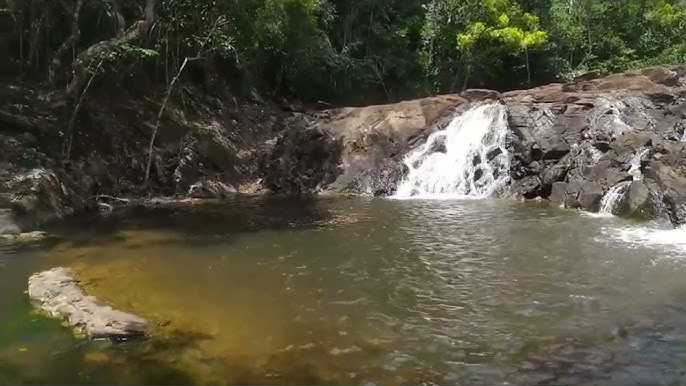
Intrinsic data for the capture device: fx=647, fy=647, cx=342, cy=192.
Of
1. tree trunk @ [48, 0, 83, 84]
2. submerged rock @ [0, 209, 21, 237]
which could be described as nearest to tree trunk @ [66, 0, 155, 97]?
tree trunk @ [48, 0, 83, 84]

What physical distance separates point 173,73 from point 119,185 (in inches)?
177

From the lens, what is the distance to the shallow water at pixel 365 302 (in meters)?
5.59

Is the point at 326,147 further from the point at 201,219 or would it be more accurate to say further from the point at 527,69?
the point at 527,69

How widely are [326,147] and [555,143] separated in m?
6.25

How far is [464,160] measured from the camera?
57.3ft

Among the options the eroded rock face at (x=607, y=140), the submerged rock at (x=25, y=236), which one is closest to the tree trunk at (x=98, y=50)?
the submerged rock at (x=25, y=236)

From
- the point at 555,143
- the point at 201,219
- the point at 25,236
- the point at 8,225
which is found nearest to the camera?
the point at 25,236

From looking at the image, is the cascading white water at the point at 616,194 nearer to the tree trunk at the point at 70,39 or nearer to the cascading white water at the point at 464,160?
the cascading white water at the point at 464,160

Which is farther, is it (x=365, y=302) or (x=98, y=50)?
(x=98, y=50)

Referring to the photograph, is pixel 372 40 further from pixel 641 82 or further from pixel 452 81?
pixel 641 82

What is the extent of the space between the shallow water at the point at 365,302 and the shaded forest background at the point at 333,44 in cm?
581

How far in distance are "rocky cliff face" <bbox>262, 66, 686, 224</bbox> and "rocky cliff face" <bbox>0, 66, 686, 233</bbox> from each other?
0.04 meters

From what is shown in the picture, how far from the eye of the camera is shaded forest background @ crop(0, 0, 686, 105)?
51.8ft

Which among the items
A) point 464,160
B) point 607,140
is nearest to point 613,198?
point 607,140
